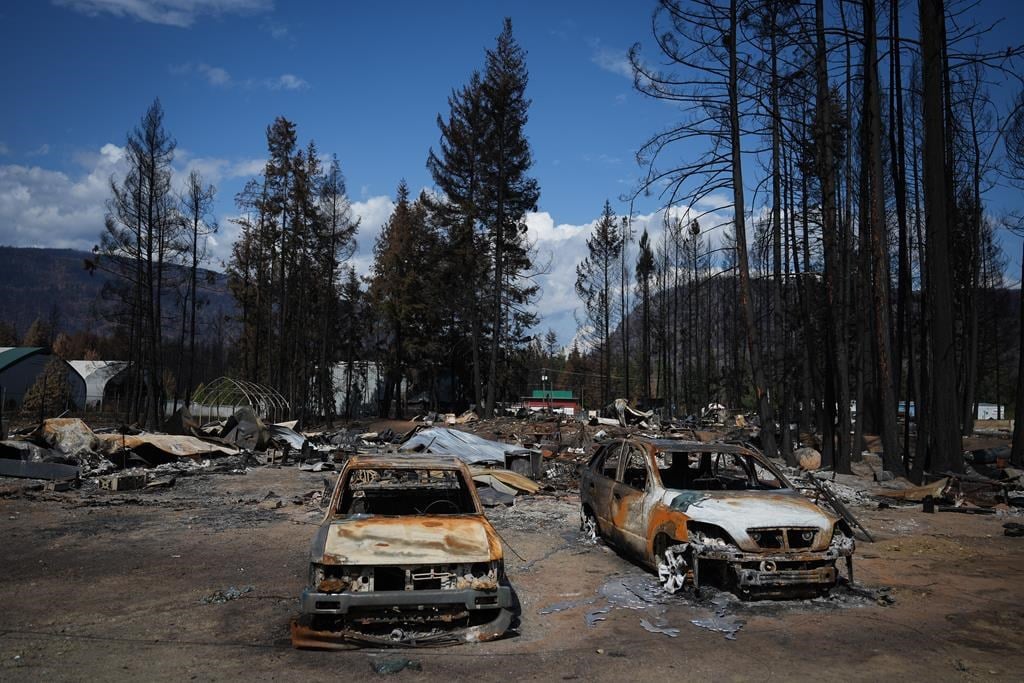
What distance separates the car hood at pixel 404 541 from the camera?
5.65 m

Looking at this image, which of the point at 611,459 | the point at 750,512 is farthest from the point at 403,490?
the point at 750,512

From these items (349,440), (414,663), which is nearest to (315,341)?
(349,440)

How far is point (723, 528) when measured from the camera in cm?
696

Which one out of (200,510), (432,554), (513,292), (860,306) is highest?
(513,292)

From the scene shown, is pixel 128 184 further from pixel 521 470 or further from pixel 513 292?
pixel 521 470

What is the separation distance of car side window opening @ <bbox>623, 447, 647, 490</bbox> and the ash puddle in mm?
1674

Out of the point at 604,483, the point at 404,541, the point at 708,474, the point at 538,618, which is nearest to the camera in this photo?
the point at 404,541

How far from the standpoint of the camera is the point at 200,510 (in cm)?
1356

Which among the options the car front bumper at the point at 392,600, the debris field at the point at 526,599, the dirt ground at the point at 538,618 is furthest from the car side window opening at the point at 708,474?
the car front bumper at the point at 392,600

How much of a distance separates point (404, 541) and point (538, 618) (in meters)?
1.64

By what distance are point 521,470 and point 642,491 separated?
34.3 ft

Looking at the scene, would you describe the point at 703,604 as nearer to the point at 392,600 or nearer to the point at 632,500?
the point at 632,500

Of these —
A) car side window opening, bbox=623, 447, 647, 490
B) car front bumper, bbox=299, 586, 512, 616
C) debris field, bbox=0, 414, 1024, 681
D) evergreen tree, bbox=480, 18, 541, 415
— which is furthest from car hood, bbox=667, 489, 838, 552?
evergreen tree, bbox=480, 18, 541, 415

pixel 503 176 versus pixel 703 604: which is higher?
pixel 503 176
